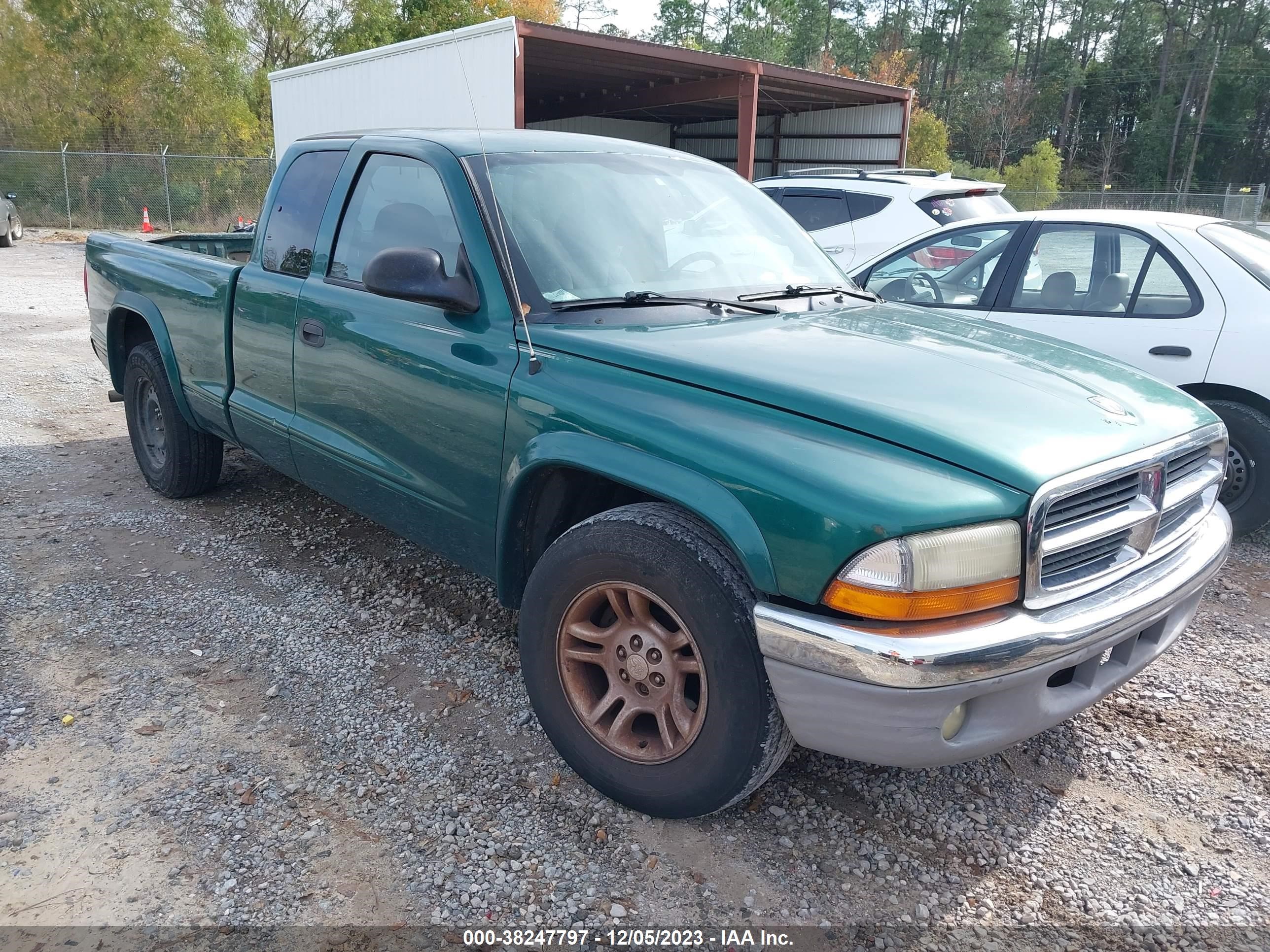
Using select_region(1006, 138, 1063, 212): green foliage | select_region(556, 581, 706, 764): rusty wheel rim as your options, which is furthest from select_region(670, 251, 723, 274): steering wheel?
select_region(1006, 138, 1063, 212): green foliage

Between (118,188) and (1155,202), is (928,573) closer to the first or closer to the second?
(118,188)

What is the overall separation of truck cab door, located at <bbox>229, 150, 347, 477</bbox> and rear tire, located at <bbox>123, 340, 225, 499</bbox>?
90 centimetres

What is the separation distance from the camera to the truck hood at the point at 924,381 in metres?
2.29

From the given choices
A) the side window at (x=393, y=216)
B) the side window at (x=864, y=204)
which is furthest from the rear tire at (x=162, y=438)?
the side window at (x=864, y=204)

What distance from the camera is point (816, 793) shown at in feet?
9.30

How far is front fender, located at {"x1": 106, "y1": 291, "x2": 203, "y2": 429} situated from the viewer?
4727 millimetres

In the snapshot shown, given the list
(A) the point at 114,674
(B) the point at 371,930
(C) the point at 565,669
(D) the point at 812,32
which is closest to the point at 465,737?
(C) the point at 565,669

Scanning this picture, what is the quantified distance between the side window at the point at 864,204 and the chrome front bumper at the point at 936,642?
24.5ft

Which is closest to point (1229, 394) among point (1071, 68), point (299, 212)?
point (299, 212)

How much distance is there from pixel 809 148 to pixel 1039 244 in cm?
1856

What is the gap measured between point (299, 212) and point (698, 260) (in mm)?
1735

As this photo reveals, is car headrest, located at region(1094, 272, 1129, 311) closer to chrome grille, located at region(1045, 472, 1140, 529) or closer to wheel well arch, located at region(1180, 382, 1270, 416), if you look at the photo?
wheel well arch, located at region(1180, 382, 1270, 416)

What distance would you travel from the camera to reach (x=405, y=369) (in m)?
3.21

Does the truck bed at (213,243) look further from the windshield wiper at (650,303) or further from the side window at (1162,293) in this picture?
the side window at (1162,293)
